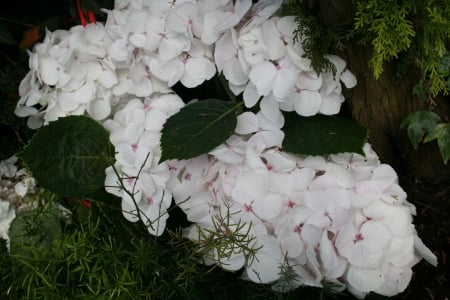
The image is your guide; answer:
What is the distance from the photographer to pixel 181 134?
108cm

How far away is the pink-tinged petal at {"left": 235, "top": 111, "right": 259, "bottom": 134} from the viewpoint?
1096 mm

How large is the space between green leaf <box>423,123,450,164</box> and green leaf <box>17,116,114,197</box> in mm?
632

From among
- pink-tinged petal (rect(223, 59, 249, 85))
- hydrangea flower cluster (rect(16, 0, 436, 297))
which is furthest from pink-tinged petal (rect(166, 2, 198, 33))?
pink-tinged petal (rect(223, 59, 249, 85))

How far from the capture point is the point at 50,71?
1.27 m

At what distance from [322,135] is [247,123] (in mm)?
141

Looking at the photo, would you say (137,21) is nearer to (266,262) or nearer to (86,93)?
(86,93)

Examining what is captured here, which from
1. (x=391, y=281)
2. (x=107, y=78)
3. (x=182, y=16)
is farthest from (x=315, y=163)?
(x=107, y=78)

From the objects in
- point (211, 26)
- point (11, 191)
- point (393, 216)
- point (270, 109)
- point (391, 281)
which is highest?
point (211, 26)

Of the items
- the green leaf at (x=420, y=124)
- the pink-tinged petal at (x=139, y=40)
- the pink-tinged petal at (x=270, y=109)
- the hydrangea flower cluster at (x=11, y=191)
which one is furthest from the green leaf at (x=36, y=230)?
the green leaf at (x=420, y=124)

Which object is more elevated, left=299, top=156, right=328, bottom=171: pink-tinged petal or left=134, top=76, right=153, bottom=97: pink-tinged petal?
left=134, top=76, right=153, bottom=97: pink-tinged petal

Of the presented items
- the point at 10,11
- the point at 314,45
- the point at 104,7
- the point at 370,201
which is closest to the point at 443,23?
the point at 314,45

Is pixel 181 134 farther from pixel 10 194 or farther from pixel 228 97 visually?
pixel 10 194

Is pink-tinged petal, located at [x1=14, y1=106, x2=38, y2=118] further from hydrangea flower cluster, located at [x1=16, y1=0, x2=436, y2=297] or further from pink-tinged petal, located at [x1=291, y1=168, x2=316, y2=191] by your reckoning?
pink-tinged petal, located at [x1=291, y1=168, x2=316, y2=191]

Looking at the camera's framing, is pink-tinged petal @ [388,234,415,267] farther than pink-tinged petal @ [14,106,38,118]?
No
